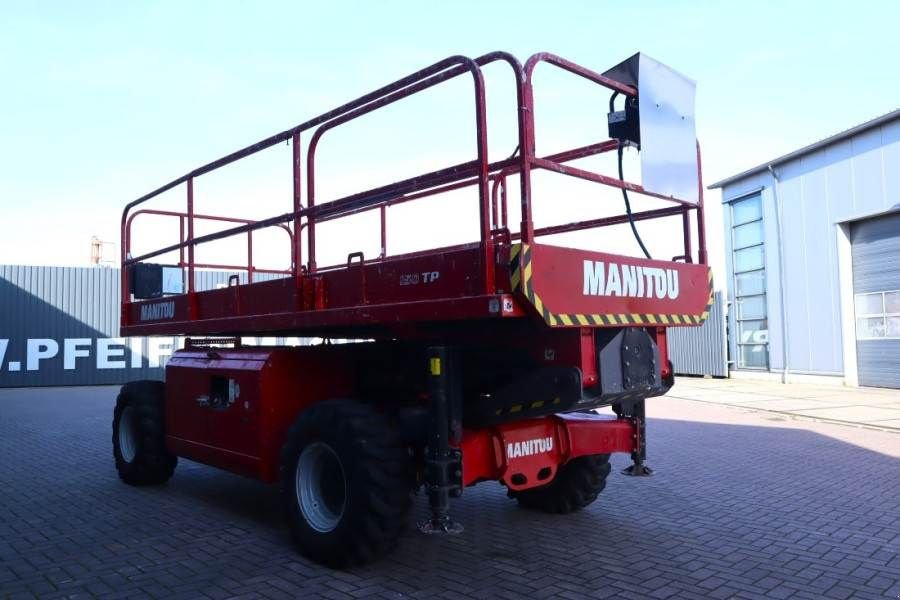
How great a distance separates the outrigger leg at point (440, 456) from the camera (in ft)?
13.7

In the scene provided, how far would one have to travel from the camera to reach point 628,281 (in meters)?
4.46

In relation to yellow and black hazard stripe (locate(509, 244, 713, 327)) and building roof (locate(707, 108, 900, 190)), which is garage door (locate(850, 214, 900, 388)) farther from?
yellow and black hazard stripe (locate(509, 244, 713, 327))

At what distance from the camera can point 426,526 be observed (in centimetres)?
418

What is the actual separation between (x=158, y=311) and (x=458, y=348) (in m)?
3.93

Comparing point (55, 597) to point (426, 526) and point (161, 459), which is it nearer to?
point (426, 526)

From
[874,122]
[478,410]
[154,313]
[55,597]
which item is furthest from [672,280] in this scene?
[874,122]

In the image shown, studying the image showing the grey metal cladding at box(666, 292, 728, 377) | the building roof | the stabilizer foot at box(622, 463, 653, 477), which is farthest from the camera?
the grey metal cladding at box(666, 292, 728, 377)

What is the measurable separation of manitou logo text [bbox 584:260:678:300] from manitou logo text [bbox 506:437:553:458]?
124cm

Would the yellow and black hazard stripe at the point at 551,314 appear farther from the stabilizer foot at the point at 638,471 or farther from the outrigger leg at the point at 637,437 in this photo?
the stabilizer foot at the point at 638,471

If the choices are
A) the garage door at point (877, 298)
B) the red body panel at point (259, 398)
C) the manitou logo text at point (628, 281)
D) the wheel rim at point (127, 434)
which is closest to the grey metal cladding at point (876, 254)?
the garage door at point (877, 298)

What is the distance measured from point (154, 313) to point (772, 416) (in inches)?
421

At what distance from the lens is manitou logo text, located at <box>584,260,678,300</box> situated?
4145 millimetres

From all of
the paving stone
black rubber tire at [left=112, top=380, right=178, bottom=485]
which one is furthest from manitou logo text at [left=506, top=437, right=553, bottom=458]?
black rubber tire at [left=112, top=380, right=178, bottom=485]

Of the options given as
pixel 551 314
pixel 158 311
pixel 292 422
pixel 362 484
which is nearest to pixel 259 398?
pixel 292 422
